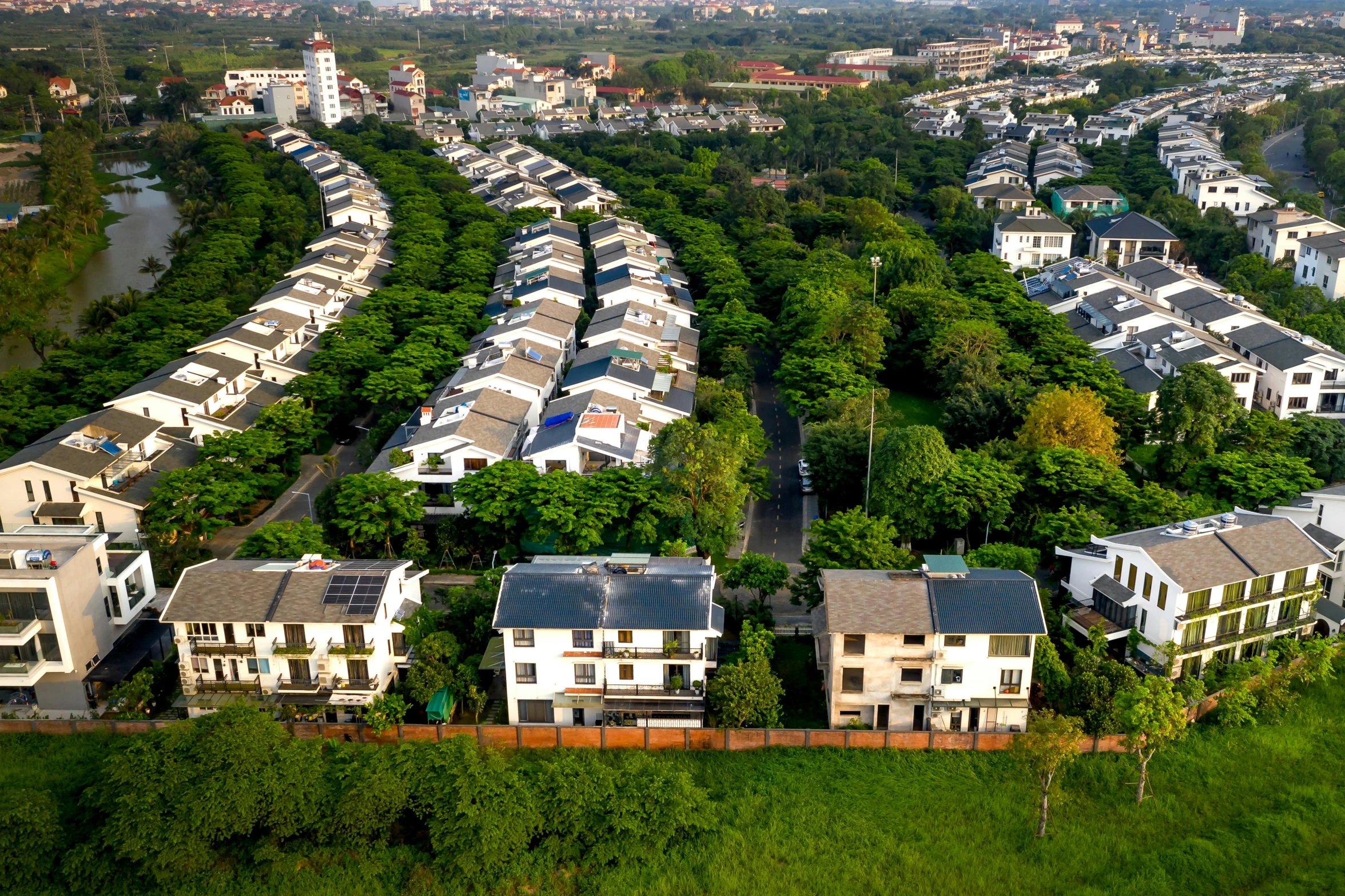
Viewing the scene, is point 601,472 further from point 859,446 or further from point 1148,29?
point 1148,29

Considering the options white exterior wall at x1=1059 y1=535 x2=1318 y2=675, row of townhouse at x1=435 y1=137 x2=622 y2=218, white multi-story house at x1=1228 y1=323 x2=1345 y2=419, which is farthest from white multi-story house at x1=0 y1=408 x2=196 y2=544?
white multi-story house at x1=1228 y1=323 x2=1345 y2=419

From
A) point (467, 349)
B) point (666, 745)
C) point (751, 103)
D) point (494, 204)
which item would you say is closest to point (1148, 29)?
point (751, 103)

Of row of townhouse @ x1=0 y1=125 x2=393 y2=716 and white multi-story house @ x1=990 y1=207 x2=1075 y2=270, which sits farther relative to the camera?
white multi-story house @ x1=990 y1=207 x2=1075 y2=270

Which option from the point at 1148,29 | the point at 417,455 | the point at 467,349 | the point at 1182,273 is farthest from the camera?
the point at 1148,29

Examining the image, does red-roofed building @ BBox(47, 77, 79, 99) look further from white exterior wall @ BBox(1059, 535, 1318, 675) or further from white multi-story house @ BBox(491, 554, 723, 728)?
white exterior wall @ BBox(1059, 535, 1318, 675)

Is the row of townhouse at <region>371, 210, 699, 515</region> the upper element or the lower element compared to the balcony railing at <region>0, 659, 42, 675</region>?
upper

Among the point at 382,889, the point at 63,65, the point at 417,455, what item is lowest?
the point at 382,889

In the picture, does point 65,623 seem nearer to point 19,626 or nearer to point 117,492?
point 19,626
